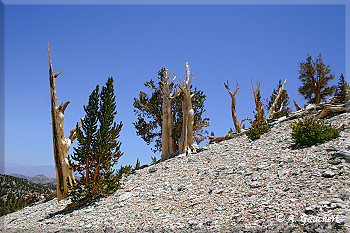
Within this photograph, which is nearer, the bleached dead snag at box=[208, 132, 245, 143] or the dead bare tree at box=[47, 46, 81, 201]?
the dead bare tree at box=[47, 46, 81, 201]

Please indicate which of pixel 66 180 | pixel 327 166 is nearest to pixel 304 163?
pixel 327 166

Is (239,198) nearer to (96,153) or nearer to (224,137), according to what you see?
(96,153)

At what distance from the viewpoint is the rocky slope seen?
466 centimetres

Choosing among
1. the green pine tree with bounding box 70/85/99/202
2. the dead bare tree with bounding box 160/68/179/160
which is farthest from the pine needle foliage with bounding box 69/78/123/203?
the dead bare tree with bounding box 160/68/179/160

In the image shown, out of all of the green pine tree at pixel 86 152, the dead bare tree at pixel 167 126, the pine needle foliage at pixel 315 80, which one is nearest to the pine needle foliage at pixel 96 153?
the green pine tree at pixel 86 152

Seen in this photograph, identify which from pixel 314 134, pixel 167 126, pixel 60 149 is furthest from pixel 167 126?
pixel 314 134

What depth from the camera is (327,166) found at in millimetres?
6531

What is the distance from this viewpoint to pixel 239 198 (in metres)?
6.26

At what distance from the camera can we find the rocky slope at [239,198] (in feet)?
15.3

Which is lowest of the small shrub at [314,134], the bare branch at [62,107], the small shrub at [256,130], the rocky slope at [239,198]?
the rocky slope at [239,198]

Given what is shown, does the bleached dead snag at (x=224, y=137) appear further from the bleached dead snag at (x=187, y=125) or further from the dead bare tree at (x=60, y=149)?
the dead bare tree at (x=60, y=149)

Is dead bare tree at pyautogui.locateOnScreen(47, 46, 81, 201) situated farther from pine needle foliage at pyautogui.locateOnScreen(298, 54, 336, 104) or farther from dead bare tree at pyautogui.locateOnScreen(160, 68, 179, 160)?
pine needle foliage at pyautogui.locateOnScreen(298, 54, 336, 104)

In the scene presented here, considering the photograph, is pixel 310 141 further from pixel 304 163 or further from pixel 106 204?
pixel 106 204

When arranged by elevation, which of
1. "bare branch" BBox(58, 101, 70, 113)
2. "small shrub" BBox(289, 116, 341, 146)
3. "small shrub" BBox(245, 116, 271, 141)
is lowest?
"small shrub" BBox(289, 116, 341, 146)
